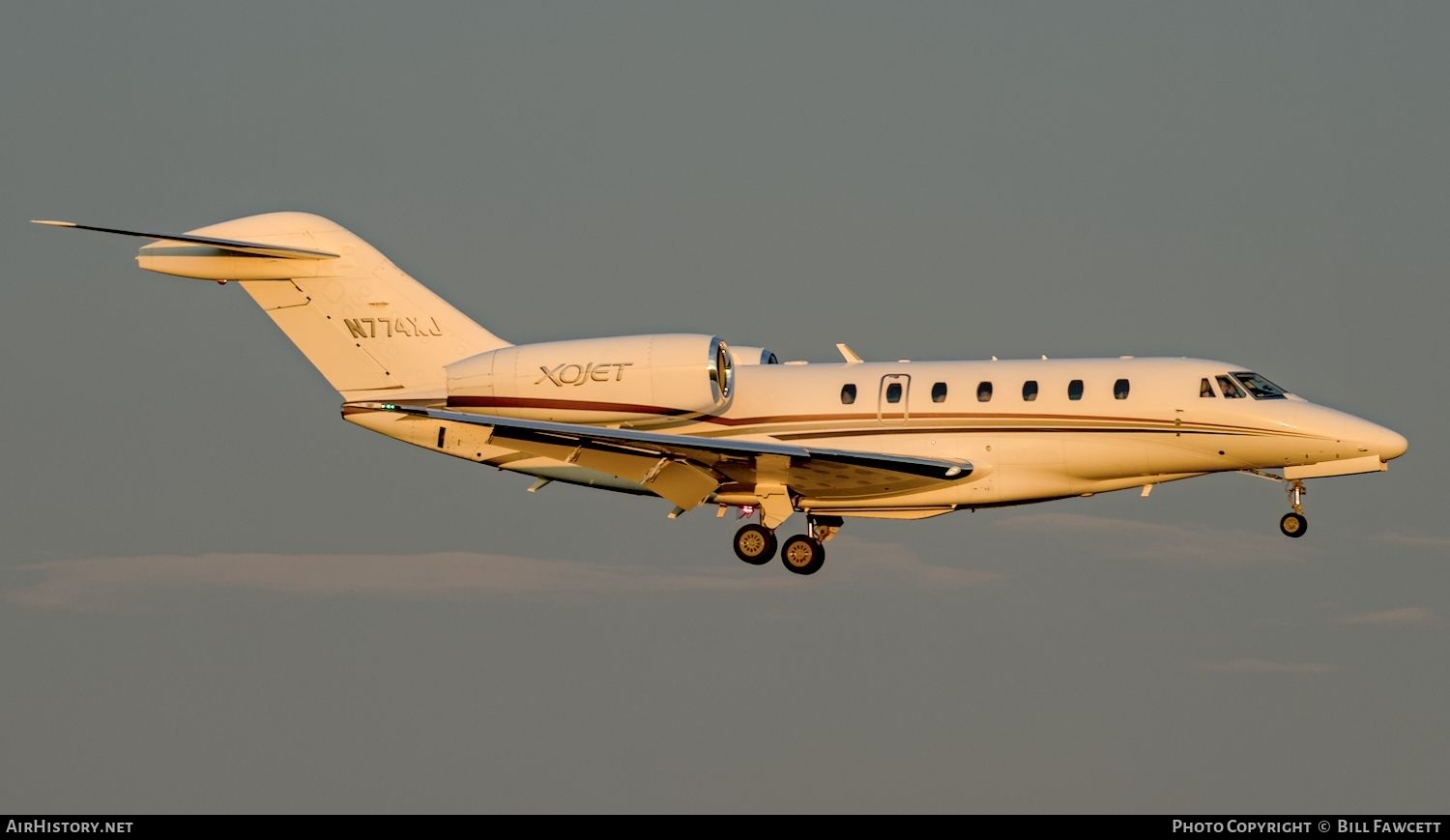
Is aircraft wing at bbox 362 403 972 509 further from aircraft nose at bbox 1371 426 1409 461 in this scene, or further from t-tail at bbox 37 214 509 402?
aircraft nose at bbox 1371 426 1409 461

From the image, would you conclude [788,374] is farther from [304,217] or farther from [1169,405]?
[304,217]

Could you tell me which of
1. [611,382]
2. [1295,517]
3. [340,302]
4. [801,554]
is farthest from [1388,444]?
[340,302]

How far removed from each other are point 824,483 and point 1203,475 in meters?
5.81

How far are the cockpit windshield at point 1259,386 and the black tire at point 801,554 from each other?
719 cm

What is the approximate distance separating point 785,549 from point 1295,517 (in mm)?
7990

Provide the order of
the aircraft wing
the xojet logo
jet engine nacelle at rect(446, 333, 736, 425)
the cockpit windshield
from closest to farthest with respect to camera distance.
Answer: the aircraft wing < the cockpit windshield < jet engine nacelle at rect(446, 333, 736, 425) < the xojet logo

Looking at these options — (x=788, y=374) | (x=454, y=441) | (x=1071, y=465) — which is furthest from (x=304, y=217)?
(x=1071, y=465)

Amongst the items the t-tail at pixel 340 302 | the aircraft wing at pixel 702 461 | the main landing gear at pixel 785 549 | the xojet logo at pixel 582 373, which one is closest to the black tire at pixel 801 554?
the main landing gear at pixel 785 549

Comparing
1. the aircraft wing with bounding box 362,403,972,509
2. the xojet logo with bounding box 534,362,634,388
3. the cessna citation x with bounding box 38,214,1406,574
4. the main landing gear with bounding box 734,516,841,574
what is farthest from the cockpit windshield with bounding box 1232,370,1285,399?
the xojet logo with bounding box 534,362,634,388

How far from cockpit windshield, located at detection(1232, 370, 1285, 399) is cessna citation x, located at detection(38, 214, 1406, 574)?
0.05 metres

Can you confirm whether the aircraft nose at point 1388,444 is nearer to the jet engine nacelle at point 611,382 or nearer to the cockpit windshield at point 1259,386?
the cockpit windshield at point 1259,386

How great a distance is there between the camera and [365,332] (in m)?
35.8

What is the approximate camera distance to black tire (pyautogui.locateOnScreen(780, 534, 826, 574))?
34438mm

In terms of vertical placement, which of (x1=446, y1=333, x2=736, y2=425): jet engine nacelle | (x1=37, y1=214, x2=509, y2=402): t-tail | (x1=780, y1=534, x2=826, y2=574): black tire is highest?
(x1=37, y1=214, x2=509, y2=402): t-tail
